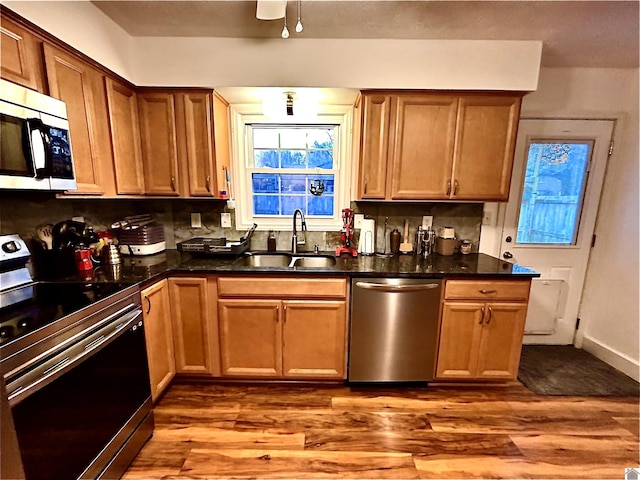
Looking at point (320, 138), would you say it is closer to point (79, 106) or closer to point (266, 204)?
point (266, 204)

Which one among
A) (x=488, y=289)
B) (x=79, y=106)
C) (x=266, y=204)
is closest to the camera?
(x=79, y=106)

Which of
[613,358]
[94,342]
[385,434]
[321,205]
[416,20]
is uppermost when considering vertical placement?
[416,20]

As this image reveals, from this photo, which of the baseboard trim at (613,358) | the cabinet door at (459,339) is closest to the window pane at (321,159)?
the cabinet door at (459,339)

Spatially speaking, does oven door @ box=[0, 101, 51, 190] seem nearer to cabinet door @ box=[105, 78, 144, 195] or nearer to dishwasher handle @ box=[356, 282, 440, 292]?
cabinet door @ box=[105, 78, 144, 195]

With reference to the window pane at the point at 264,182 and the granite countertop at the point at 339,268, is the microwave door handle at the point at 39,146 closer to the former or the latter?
the granite countertop at the point at 339,268

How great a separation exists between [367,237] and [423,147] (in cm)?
80

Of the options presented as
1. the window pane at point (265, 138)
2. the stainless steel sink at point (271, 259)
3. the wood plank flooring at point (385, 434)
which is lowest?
the wood plank flooring at point (385, 434)

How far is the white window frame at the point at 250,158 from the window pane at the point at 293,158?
0.42ft

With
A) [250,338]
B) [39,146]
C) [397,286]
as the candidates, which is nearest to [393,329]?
[397,286]

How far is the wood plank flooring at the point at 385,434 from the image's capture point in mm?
Answer: 1455

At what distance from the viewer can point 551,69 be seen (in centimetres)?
226

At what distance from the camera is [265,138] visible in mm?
2438

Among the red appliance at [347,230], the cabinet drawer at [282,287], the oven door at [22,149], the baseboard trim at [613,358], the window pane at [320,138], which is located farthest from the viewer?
the window pane at [320,138]

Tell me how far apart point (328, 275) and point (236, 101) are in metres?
1.65
